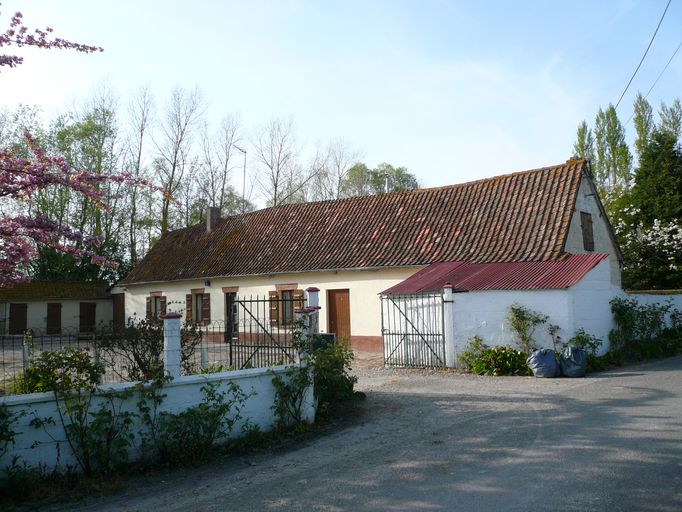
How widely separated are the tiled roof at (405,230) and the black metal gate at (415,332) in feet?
10.7

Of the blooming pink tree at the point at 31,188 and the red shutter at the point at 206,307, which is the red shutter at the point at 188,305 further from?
the blooming pink tree at the point at 31,188

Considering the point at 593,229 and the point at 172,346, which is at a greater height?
the point at 593,229

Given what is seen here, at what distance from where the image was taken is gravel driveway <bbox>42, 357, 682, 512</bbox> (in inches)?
208

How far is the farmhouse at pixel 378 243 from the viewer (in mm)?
18156

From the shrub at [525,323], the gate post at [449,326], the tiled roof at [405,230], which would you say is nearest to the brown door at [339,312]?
the tiled roof at [405,230]

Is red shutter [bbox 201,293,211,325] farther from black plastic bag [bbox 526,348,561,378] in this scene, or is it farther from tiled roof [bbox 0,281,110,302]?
black plastic bag [bbox 526,348,561,378]

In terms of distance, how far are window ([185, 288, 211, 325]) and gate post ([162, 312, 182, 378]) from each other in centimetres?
1885

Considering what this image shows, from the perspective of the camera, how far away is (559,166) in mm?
19562

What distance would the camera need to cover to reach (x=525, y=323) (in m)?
13.9

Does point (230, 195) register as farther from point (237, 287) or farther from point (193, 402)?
point (193, 402)

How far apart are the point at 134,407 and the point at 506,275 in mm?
10966

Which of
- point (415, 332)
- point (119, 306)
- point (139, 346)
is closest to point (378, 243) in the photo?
point (415, 332)

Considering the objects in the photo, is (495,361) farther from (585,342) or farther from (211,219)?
(211,219)

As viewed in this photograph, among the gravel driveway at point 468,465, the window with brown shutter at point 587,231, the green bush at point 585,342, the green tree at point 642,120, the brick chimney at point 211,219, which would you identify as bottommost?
the gravel driveway at point 468,465
